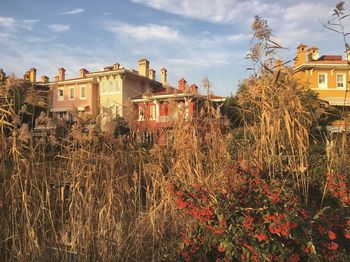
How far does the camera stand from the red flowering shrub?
1.92 m

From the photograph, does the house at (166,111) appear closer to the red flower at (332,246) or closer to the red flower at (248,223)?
the red flower at (248,223)

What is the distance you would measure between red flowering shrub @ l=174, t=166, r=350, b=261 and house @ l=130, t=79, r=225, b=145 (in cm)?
184

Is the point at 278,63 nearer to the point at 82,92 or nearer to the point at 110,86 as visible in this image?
the point at 110,86

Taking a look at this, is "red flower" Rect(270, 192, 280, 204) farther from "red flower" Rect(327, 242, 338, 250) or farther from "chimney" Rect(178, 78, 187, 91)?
"chimney" Rect(178, 78, 187, 91)

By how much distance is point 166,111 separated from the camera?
4621mm

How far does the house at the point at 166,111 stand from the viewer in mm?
4125

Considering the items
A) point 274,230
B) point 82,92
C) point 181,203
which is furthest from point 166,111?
point 82,92

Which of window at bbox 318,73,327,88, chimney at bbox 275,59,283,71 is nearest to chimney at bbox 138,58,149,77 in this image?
window at bbox 318,73,327,88

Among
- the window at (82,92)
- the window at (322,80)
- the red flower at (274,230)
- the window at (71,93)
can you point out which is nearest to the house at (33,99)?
the red flower at (274,230)

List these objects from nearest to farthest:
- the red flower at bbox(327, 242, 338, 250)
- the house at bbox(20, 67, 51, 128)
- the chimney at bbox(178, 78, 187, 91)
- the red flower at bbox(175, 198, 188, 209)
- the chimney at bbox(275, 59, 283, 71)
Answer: the red flower at bbox(327, 242, 338, 250), the red flower at bbox(175, 198, 188, 209), the house at bbox(20, 67, 51, 128), the chimney at bbox(275, 59, 283, 71), the chimney at bbox(178, 78, 187, 91)

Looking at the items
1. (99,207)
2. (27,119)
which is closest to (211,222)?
(99,207)

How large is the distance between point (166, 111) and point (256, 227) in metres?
2.79

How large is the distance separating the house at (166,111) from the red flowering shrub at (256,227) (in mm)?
1844

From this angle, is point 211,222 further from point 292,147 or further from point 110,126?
point 110,126
